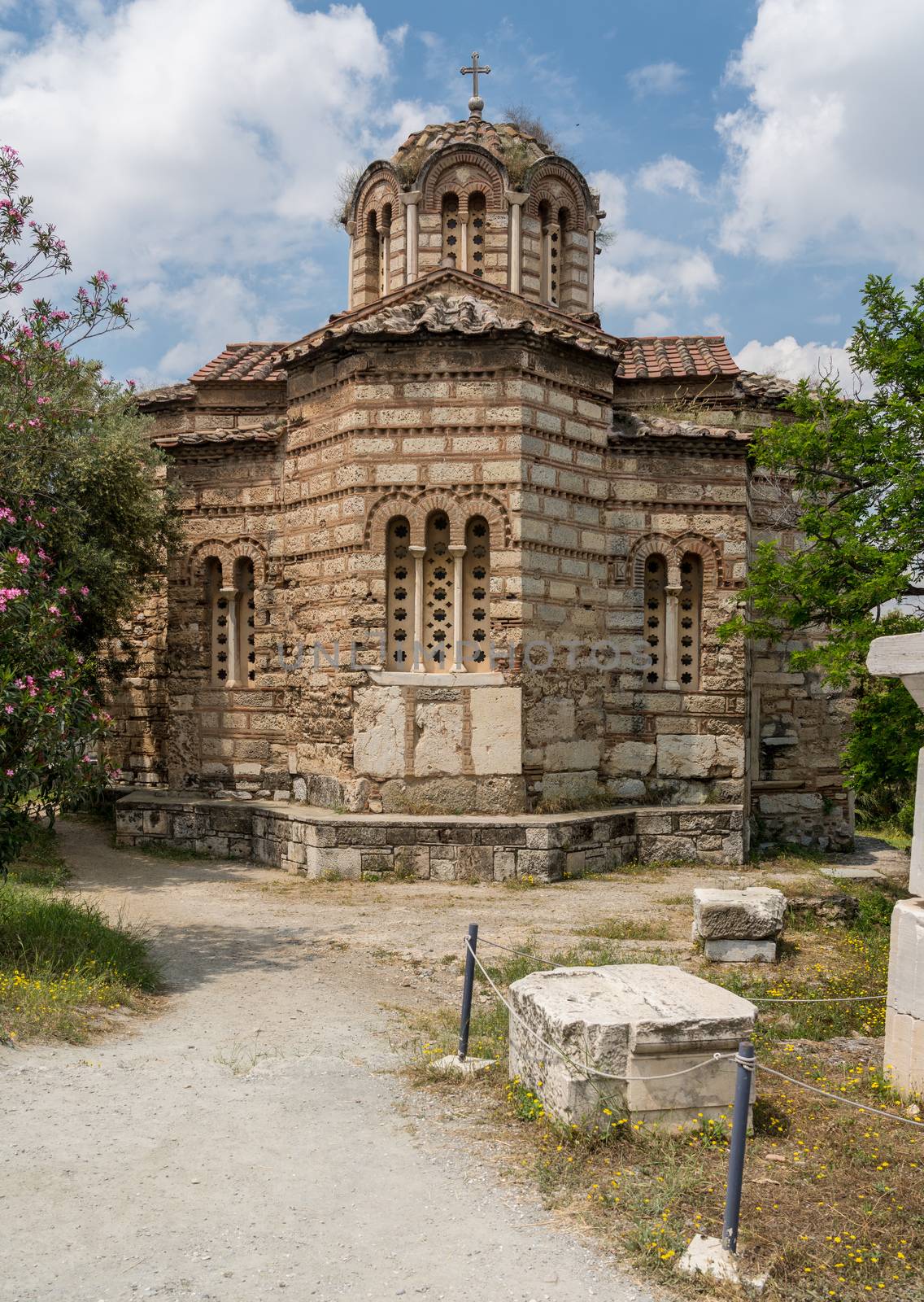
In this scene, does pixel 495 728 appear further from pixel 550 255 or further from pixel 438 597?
pixel 550 255

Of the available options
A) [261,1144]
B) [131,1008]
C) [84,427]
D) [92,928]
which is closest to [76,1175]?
[261,1144]

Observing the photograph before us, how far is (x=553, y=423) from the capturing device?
11.8 meters

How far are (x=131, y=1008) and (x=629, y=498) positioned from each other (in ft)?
28.5

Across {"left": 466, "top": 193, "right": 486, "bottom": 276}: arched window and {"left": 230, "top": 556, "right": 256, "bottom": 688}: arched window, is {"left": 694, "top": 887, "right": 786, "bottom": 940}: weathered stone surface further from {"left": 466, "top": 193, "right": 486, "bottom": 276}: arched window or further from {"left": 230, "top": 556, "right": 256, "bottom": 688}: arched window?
{"left": 466, "top": 193, "right": 486, "bottom": 276}: arched window

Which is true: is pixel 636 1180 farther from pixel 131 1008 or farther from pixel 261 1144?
pixel 131 1008

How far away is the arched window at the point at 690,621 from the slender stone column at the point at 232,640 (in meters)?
5.76

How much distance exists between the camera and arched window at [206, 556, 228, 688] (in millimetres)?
13539

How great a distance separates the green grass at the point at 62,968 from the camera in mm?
5625

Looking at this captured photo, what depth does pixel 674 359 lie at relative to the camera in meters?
14.7

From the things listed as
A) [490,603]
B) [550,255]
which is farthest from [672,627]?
[550,255]

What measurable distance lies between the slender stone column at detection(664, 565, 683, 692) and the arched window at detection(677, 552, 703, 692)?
6 cm

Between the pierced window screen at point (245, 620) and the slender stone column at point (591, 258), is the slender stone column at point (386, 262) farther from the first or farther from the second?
the pierced window screen at point (245, 620)

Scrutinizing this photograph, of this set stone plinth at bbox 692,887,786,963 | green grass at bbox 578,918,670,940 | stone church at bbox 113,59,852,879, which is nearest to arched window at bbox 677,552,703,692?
stone church at bbox 113,59,852,879

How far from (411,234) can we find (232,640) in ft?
21.2
